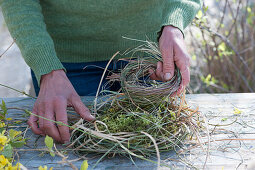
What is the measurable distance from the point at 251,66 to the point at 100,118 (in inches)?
70.4

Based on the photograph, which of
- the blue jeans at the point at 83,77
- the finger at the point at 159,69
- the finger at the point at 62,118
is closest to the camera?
the finger at the point at 62,118

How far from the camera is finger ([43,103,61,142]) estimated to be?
2.80ft

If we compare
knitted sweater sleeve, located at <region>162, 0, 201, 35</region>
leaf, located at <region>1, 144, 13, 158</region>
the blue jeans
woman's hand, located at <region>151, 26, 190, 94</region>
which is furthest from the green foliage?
leaf, located at <region>1, 144, 13, 158</region>

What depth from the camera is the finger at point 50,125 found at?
85cm

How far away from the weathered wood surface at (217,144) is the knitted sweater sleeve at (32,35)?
0.67ft

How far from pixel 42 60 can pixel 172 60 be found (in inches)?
17.2

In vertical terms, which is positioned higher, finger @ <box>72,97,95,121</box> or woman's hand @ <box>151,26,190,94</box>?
woman's hand @ <box>151,26,190,94</box>

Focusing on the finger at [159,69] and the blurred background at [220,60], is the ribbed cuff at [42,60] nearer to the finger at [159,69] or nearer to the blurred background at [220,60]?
the finger at [159,69]

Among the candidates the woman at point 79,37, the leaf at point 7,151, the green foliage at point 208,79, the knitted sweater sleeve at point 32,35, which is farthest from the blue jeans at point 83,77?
the green foliage at point 208,79

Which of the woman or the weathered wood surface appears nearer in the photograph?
the weathered wood surface

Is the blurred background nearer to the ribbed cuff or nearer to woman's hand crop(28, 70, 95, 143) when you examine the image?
the ribbed cuff

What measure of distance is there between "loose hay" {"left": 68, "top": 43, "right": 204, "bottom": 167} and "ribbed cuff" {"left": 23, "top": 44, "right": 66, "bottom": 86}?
20 centimetres

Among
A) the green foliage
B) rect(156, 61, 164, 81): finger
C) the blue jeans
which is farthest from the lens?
the green foliage

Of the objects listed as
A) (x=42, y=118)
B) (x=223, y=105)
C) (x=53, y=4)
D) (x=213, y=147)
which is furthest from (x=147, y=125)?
(x=53, y=4)
